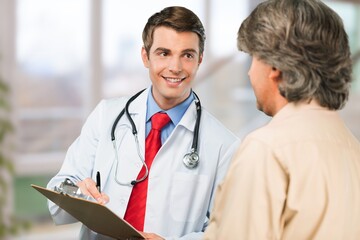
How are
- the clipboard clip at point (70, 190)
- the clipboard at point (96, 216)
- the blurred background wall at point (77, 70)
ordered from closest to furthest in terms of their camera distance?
the clipboard at point (96, 216)
the clipboard clip at point (70, 190)
the blurred background wall at point (77, 70)

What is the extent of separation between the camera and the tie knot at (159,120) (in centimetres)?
183

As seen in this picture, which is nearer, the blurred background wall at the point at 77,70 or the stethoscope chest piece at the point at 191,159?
the stethoscope chest piece at the point at 191,159

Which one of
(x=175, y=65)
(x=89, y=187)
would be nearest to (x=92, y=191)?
(x=89, y=187)

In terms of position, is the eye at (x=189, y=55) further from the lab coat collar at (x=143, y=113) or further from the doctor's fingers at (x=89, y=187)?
the doctor's fingers at (x=89, y=187)

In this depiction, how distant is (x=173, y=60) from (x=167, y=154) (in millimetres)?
260

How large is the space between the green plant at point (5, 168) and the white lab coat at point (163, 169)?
2.47 metres

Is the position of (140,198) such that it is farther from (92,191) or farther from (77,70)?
(77,70)

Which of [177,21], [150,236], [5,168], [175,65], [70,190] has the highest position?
[177,21]

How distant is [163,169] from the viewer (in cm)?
176

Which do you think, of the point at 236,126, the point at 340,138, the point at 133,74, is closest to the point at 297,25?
the point at 340,138

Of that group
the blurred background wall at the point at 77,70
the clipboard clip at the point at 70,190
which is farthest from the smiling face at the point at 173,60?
the blurred background wall at the point at 77,70

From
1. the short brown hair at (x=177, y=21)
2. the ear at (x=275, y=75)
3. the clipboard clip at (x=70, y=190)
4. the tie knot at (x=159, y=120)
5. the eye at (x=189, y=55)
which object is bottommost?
the clipboard clip at (x=70, y=190)

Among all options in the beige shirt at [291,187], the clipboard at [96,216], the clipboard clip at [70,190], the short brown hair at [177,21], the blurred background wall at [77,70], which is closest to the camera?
the beige shirt at [291,187]

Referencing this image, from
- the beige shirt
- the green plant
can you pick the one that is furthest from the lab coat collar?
the green plant
